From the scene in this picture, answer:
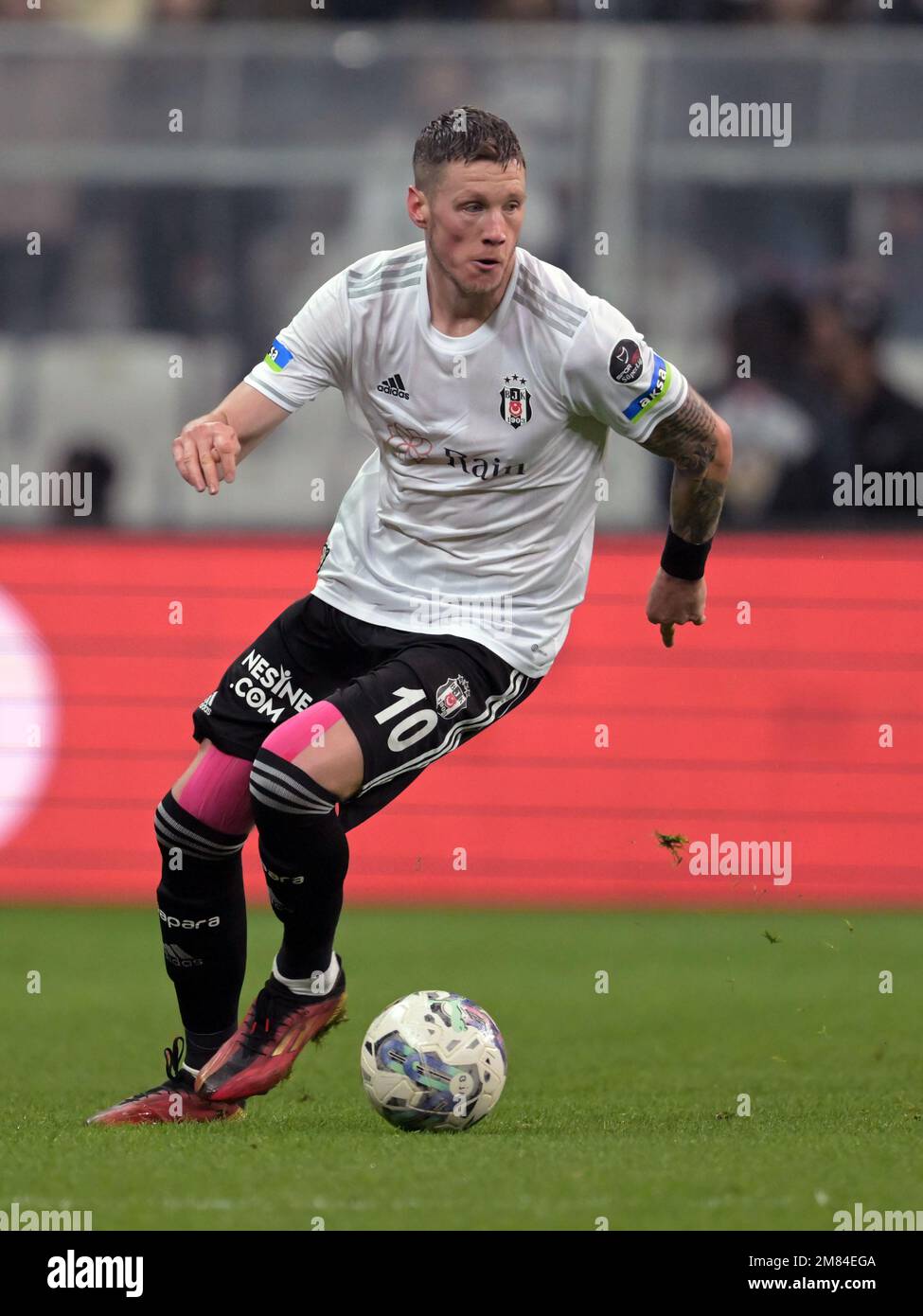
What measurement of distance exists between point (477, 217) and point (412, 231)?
6298mm

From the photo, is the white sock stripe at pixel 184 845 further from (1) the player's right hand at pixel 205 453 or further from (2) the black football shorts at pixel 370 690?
(1) the player's right hand at pixel 205 453

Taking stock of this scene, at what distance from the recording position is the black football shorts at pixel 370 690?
4977mm

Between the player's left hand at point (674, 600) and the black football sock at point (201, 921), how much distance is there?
4.14 feet

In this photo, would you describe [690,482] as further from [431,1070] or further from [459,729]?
[431,1070]

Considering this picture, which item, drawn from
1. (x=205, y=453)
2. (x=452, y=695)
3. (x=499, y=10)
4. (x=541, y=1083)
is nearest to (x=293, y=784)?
(x=452, y=695)

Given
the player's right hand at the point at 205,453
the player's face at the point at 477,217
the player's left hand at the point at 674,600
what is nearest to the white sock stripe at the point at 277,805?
the player's right hand at the point at 205,453

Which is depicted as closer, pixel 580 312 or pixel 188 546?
pixel 580 312

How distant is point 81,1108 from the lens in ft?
18.2

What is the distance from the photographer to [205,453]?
4.86 metres

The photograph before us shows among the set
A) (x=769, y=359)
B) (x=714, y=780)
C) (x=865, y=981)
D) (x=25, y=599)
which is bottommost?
(x=865, y=981)

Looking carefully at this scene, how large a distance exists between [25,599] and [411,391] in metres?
5.62

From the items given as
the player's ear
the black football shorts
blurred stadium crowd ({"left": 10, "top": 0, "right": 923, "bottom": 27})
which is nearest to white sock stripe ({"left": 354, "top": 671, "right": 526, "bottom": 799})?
the black football shorts
